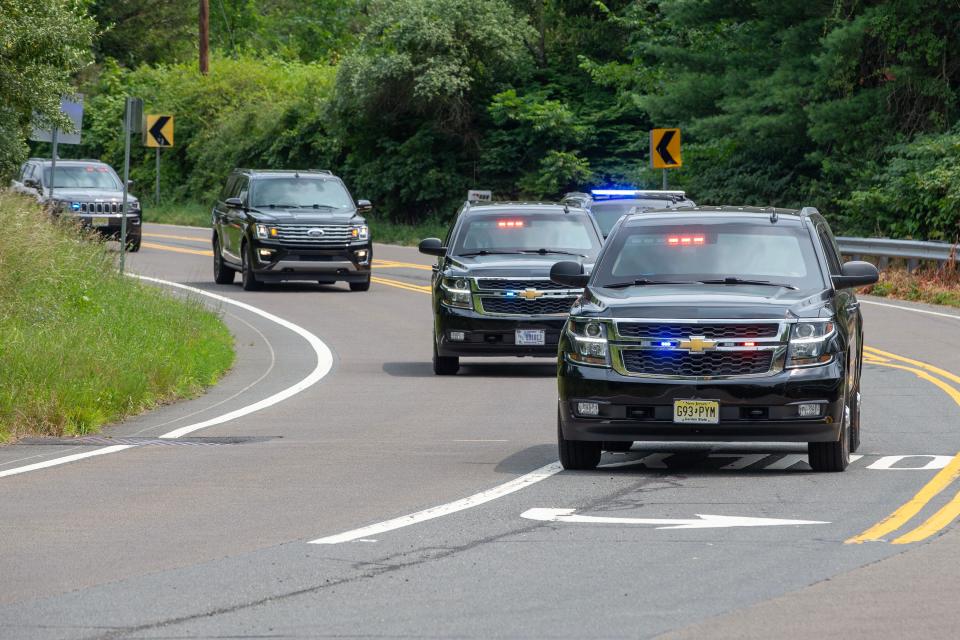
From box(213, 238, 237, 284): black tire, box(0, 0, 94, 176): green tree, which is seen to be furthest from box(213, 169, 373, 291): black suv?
box(0, 0, 94, 176): green tree

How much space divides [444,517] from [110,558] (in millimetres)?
2002

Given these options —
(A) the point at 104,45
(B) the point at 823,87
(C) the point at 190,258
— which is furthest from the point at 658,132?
(A) the point at 104,45

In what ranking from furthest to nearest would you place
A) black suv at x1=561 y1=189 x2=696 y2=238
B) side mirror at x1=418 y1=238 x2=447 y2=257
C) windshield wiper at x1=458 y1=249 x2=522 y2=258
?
black suv at x1=561 y1=189 x2=696 y2=238 < windshield wiper at x1=458 y1=249 x2=522 y2=258 < side mirror at x1=418 y1=238 x2=447 y2=257

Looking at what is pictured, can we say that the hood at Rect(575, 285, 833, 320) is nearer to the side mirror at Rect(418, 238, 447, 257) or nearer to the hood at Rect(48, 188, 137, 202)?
the side mirror at Rect(418, 238, 447, 257)

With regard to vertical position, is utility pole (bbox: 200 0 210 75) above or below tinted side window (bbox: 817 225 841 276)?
above

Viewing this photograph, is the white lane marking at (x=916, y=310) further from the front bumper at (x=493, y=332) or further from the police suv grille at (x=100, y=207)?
the police suv grille at (x=100, y=207)

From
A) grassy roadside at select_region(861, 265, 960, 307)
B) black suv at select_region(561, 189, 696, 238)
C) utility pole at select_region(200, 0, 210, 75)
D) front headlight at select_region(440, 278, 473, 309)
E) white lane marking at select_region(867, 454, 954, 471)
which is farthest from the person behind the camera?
utility pole at select_region(200, 0, 210, 75)

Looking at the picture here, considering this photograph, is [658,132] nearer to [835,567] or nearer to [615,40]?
[615,40]

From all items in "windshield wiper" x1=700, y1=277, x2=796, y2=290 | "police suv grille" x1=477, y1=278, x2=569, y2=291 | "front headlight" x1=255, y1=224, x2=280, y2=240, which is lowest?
"front headlight" x1=255, y1=224, x2=280, y2=240

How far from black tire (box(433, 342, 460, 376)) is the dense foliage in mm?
11923

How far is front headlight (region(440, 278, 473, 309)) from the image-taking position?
19.2 meters

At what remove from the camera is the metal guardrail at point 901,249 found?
29891 millimetres

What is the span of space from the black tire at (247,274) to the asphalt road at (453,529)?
14126 mm

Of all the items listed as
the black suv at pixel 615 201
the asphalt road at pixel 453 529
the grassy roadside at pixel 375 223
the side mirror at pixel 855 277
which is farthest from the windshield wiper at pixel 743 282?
the grassy roadside at pixel 375 223
